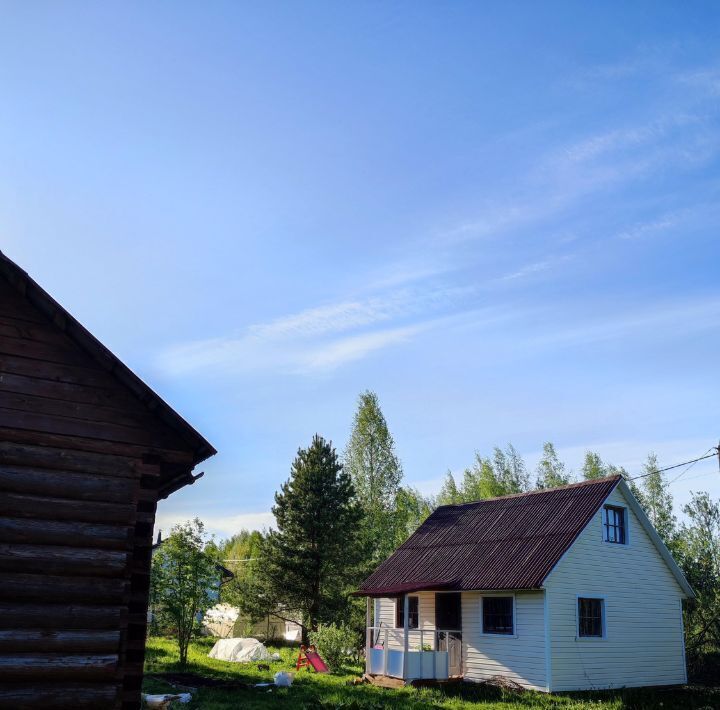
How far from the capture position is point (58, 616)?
9.67 meters

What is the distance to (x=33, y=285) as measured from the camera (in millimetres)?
10258

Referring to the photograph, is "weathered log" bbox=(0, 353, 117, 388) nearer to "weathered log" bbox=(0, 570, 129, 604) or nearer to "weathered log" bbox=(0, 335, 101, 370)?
"weathered log" bbox=(0, 335, 101, 370)

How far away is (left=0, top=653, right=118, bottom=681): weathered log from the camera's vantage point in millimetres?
9297

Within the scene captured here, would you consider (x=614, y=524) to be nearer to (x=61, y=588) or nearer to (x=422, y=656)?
(x=422, y=656)

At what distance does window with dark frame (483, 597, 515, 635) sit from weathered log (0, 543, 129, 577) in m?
16.0

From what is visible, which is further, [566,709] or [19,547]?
[566,709]

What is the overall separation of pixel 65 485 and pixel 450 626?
18.2 meters

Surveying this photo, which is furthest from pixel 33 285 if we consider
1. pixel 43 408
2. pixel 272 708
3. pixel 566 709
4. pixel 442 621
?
pixel 442 621

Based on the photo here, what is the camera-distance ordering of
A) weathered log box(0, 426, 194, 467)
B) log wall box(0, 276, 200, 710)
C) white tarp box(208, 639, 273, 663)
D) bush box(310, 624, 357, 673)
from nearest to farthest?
1. log wall box(0, 276, 200, 710)
2. weathered log box(0, 426, 194, 467)
3. bush box(310, 624, 357, 673)
4. white tarp box(208, 639, 273, 663)

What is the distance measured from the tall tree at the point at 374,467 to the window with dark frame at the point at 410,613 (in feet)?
70.7

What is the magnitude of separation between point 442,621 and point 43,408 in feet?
61.6

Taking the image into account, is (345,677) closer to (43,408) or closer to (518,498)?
(518,498)

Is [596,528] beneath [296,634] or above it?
above

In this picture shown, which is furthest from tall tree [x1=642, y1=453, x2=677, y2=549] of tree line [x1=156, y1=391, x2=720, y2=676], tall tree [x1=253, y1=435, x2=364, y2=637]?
tall tree [x1=253, y1=435, x2=364, y2=637]
